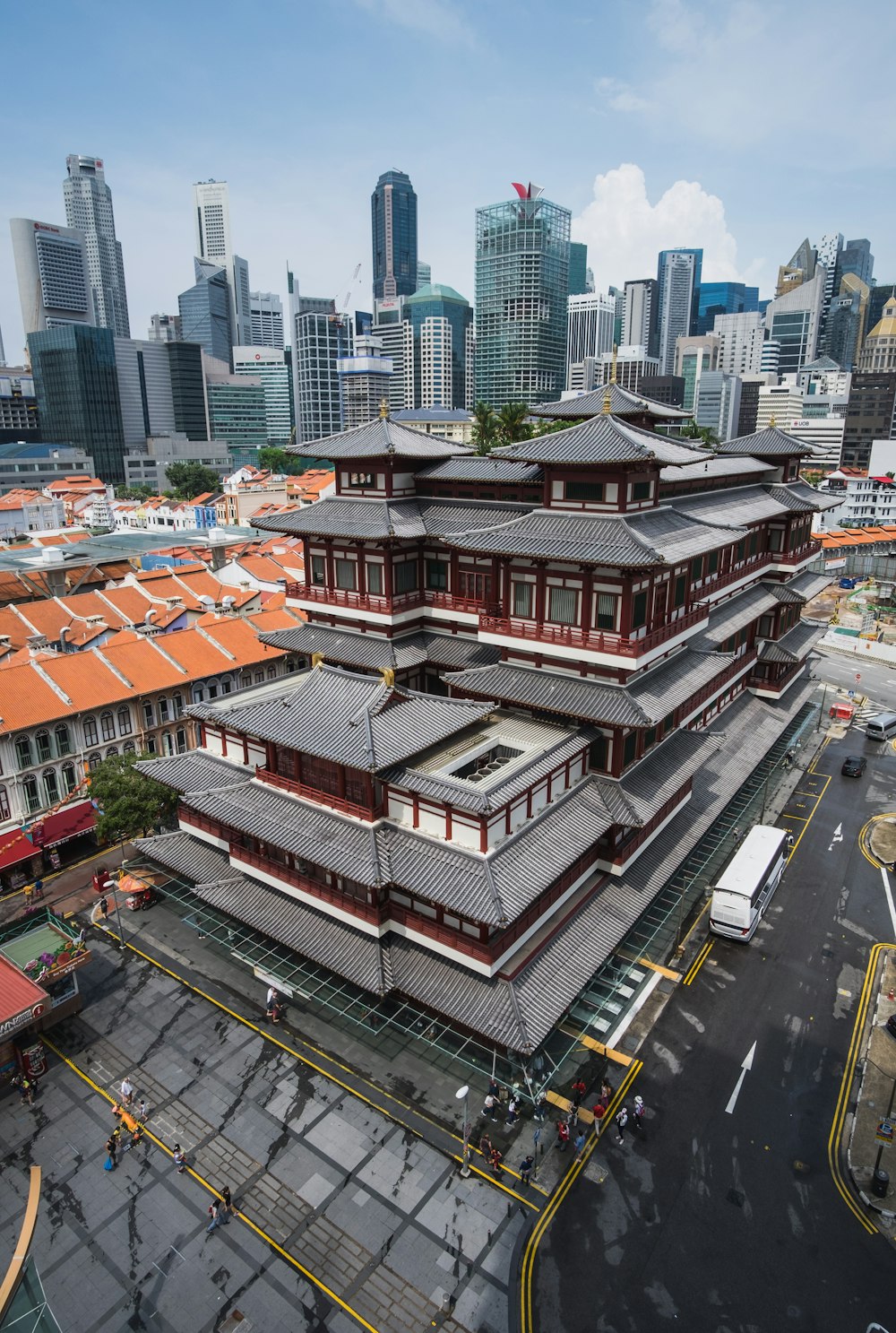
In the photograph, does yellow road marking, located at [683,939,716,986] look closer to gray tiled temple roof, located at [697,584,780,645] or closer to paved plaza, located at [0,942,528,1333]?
paved plaza, located at [0,942,528,1333]

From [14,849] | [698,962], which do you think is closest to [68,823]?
[14,849]

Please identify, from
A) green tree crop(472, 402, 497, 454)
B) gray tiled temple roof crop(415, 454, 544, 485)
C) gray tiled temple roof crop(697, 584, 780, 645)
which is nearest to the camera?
gray tiled temple roof crop(415, 454, 544, 485)

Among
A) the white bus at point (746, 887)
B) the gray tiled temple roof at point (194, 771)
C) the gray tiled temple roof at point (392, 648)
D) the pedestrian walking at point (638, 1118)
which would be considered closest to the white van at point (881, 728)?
the white bus at point (746, 887)

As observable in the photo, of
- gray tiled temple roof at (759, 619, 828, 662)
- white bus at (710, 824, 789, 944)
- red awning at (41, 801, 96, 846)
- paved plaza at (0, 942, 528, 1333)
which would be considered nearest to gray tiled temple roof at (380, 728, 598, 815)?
paved plaza at (0, 942, 528, 1333)

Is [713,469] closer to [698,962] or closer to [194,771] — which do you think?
[698,962]

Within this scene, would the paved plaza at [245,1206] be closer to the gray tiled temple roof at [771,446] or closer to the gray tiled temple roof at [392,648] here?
the gray tiled temple roof at [392,648]

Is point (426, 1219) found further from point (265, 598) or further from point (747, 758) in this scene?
point (265, 598)
